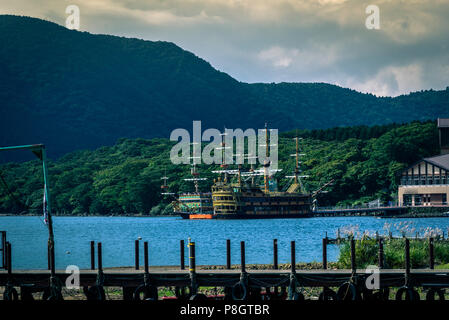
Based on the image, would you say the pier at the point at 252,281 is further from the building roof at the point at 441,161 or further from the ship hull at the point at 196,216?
the ship hull at the point at 196,216

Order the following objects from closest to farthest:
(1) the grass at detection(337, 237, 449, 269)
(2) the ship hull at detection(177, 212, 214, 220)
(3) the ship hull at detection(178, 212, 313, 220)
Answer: (1) the grass at detection(337, 237, 449, 269), (3) the ship hull at detection(178, 212, 313, 220), (2) the ship hull at detection(177, 212, 214, 220)

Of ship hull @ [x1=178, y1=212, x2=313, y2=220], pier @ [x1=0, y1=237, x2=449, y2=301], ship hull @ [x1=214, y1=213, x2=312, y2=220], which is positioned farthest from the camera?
ship hull @ [x1=178, y1=212, x2=313, y2=220]

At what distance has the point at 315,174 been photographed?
508 feet

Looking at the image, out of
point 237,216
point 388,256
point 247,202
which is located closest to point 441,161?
point 247,202

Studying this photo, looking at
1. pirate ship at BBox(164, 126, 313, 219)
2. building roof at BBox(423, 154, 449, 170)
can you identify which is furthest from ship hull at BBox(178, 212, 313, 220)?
building roof at BBox(423, 154, 449, 170)

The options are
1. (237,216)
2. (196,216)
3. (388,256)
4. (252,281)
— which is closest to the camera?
(252,281)

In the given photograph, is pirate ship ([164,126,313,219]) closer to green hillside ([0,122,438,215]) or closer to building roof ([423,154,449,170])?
green hillside ([0,122,438,215])

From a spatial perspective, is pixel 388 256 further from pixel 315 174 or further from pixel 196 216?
pixel 315 174

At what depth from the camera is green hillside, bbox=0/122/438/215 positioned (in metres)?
144

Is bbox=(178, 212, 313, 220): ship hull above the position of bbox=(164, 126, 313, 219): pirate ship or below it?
below

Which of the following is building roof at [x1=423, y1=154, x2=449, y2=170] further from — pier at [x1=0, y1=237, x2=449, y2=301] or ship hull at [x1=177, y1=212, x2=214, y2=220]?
pier at [x1=0, y1=237, x2=449, y2=301]

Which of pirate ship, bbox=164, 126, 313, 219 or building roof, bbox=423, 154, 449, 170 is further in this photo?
pirate ship, bbox=164, 126, 313, 219

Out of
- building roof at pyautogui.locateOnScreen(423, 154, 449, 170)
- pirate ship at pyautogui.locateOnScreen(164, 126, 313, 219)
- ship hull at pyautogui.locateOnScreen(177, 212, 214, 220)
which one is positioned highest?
building roof at pyautogui.locateOnScreen(423, 154, 449, 170)

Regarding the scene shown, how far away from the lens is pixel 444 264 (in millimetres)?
38156
